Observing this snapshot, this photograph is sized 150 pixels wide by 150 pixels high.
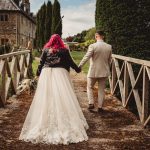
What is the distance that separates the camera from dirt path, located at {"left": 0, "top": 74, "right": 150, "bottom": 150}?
21.7ft

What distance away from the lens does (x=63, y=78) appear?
7660 mm

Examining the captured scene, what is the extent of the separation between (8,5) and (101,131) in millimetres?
48677

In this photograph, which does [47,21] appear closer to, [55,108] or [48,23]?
[48,23]

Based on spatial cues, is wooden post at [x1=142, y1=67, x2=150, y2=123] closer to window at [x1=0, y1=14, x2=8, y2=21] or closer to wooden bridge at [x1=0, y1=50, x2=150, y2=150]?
wooden bridge at [x1=0, y1=50, x2=150, y2=150]

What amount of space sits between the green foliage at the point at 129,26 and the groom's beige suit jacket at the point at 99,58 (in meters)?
1.59

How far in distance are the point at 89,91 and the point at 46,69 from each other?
225 cm

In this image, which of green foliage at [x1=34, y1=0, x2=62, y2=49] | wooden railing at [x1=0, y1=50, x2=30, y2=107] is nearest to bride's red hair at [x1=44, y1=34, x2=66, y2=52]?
wooden railing at [x1=0, y1=50, x2=30, y2=107]

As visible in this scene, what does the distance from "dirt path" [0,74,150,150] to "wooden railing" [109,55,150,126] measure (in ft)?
1.00

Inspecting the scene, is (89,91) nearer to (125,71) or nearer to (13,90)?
(125,71)

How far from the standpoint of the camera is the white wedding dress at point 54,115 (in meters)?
6.92

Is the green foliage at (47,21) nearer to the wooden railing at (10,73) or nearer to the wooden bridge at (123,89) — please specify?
the wooden railing at (10,73)

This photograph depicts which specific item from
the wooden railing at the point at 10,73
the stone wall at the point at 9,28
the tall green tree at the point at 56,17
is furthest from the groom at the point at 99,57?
the stone wall at the point at 9,28

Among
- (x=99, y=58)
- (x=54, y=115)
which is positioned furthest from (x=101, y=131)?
(x=99, y=58)

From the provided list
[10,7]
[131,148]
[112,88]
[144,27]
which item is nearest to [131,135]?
[131,148]
